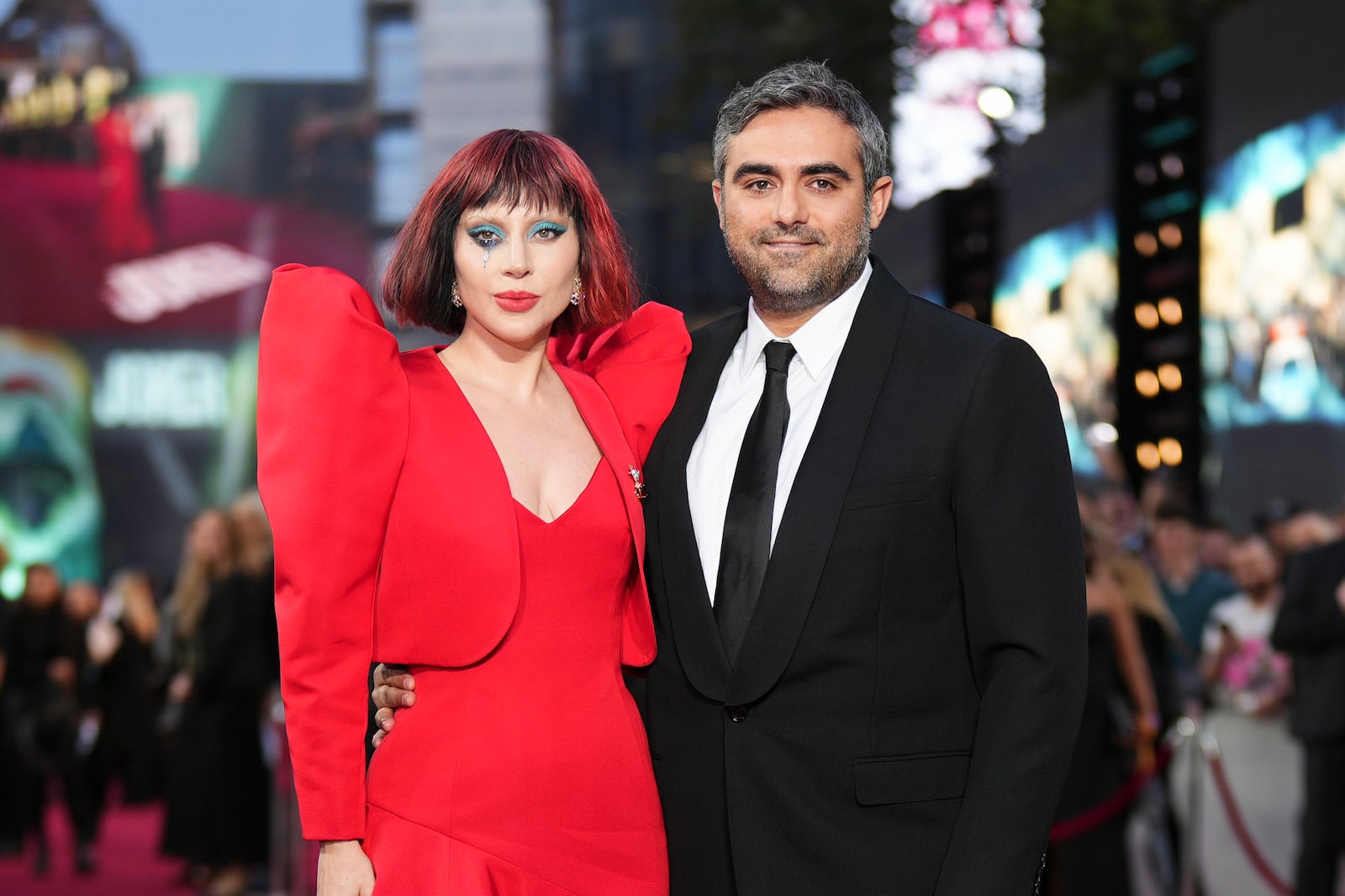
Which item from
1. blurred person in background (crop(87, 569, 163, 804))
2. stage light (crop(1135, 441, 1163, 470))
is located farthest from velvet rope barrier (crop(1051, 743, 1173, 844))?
blurred person in background (crop(87, 569, 163, 804))

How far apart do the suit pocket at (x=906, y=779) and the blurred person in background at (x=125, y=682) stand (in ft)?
25.9

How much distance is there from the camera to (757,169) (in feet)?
8.90

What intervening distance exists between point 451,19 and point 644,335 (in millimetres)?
24960

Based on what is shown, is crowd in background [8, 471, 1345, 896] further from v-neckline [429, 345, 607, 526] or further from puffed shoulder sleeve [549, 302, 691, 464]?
v-neckline [429, 345, 607, 526]

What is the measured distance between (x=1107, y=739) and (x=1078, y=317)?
743 cm

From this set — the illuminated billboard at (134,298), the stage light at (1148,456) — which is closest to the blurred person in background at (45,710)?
the stage light at (1148,456)

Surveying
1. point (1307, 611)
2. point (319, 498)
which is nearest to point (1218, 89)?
point (1307, 611)

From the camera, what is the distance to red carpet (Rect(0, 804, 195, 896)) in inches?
350

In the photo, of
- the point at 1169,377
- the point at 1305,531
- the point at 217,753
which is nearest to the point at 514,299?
the point at 1305,531

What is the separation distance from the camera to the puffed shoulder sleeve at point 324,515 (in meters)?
2.43

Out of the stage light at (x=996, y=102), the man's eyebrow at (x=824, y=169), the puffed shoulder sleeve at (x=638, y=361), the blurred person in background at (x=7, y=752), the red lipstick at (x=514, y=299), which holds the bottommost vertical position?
the blurred person in background at (x=7, y=752)

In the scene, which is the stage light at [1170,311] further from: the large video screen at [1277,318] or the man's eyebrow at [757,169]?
the man's eyebrow at [757,169]

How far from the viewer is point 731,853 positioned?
2559mm

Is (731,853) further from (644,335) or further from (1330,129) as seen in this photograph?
(1330,129)
